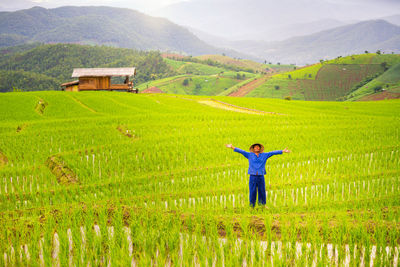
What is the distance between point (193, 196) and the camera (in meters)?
6.81

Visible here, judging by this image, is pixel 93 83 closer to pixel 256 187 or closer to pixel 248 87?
pixel 256 187

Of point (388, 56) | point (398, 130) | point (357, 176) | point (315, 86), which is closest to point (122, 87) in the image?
point (398, 130)

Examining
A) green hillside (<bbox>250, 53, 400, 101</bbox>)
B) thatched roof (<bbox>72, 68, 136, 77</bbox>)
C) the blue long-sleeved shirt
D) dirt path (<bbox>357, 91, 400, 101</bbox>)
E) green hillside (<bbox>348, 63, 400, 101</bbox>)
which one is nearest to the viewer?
the blue long-sleeved shirt

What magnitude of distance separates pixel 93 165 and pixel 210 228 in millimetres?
6358

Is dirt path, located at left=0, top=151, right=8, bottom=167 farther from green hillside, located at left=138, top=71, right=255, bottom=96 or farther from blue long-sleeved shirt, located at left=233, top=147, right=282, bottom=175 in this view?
green hillside, located at left=138, top=71, right=255, bottom=96

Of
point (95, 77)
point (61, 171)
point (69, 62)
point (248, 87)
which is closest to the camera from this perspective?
point (61, 171)

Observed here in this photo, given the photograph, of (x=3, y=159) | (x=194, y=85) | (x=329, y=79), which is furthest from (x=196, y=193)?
(x=194, y=85)

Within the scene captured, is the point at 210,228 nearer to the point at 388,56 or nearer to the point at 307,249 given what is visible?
the point at 307,249

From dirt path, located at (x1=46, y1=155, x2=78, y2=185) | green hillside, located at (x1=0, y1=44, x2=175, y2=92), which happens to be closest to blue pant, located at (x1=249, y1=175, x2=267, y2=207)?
dirt path, located at (x1=46, y1=155, x2=78, y2=185)

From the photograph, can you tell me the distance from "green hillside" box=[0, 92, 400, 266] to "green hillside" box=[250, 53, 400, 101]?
96352mm

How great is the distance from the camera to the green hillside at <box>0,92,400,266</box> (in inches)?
125

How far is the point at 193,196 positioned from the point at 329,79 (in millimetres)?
124363

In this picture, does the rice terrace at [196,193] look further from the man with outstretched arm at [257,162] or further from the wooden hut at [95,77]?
the wooden hut at [95,77]

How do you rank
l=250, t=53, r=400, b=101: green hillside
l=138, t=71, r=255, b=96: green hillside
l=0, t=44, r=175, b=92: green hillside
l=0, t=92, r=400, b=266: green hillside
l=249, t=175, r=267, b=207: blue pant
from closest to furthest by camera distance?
l=0, t=92, r=400, b=266: green hillside
l=249, t=175, r=267, b=207: blue pant
l=250, t=53, r=400, b=101: green hillside
l=138, t=71, r=255, b=96: green hillside
l=0, t=44, r=175, b=92: green hillside
